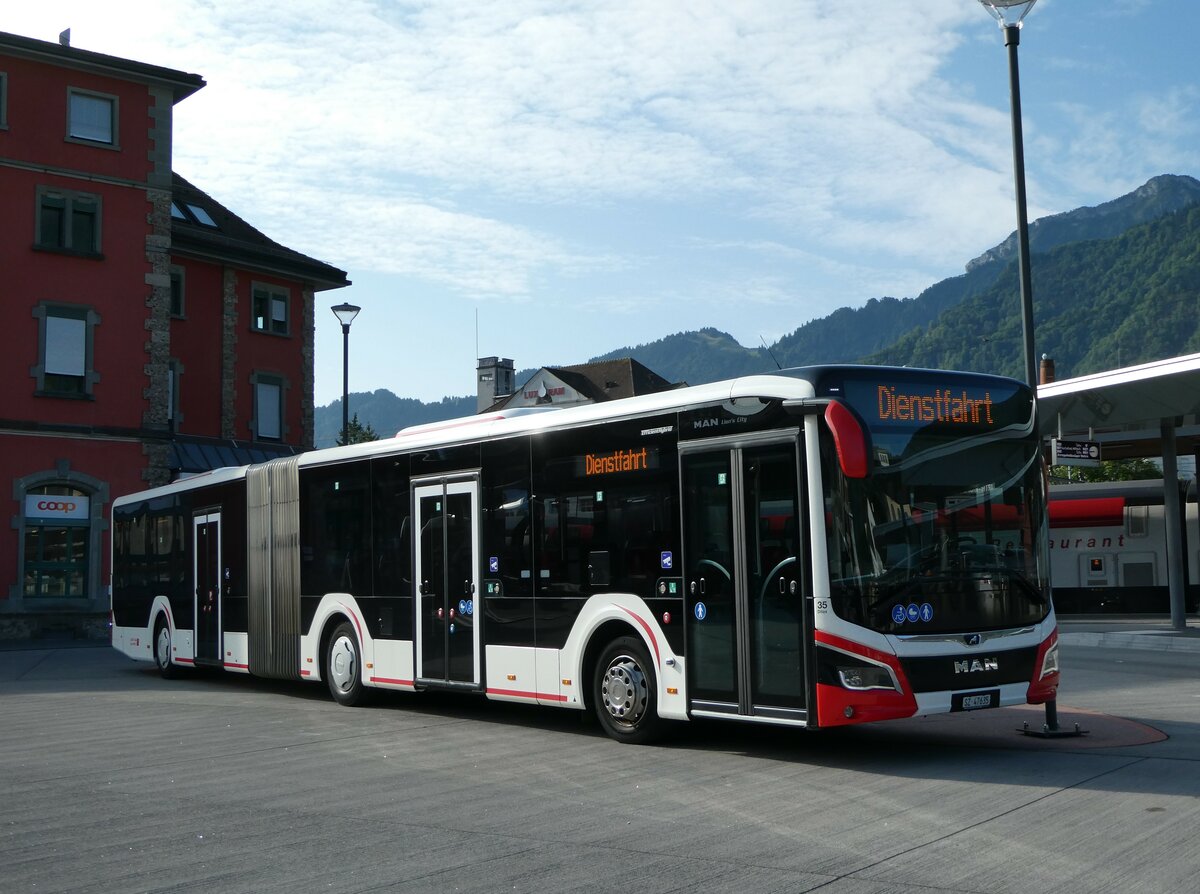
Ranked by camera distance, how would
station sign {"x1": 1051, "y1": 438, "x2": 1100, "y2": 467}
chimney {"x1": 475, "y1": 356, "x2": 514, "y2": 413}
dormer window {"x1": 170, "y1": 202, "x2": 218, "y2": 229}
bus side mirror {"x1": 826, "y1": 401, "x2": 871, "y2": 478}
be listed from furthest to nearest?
chimney {"x1": 475, "y1": 356, "x2": 514, "y2": 413} < dormer window {"x1": 170, "y1": 202, "x2": 218, "y2": 229} < station sign {"x1": 1051, "y1": 438, "x2": 1100, "y2": 467} < bus side mirror {"x1": 826, "y1": 401, "x2": 871, "y2": 478}

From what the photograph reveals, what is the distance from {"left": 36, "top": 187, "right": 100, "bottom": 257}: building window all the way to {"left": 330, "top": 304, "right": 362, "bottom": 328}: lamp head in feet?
28.9

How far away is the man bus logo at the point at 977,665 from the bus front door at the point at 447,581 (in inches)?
210

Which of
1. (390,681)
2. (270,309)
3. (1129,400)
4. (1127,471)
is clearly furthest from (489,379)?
(390,681)

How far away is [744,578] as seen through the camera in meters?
10.9

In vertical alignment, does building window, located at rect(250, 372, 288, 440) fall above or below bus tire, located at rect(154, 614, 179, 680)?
above

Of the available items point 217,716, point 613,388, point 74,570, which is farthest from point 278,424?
point 613,388

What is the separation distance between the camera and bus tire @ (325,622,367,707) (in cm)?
1630

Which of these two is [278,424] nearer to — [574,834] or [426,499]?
[426,499]

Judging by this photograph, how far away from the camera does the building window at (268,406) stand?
44469 mm

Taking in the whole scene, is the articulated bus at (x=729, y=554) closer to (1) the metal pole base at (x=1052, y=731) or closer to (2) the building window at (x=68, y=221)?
(1) the metal pole base at (x=1052, y=731)

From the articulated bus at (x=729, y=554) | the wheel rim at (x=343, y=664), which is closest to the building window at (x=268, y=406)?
the wheel rim at (x=343, y=664)

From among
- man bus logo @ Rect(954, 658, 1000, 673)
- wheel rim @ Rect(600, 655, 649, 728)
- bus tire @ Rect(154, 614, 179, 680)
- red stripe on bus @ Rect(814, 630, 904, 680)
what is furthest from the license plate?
bus tire @ Rect(154, 614, 179, 680)

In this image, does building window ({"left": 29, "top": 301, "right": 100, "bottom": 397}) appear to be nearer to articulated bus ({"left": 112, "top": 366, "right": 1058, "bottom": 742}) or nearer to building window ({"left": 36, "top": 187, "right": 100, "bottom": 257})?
building window ({"left": 36, "top": 187, "right": 100, "bottom": 257})

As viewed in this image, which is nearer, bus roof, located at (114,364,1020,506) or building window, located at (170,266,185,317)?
bus roof, located at (114,364,1020,506)
